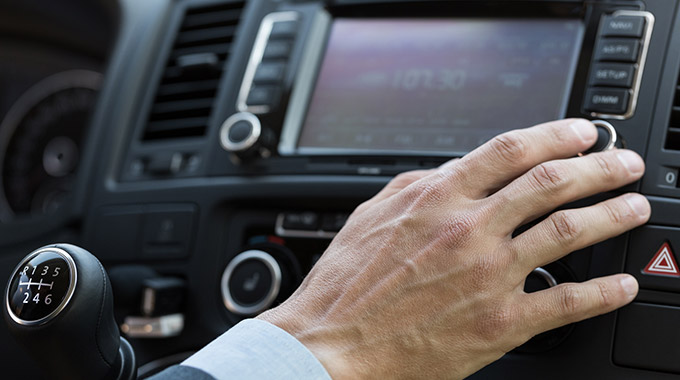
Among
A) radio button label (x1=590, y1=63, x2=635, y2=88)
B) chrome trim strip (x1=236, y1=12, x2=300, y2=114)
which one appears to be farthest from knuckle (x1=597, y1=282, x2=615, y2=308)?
chrome trim strip (x1=236, y1=12, x2=300, y2=114)

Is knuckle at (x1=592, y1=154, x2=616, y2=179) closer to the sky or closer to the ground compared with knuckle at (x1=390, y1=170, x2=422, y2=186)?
closer to the sky

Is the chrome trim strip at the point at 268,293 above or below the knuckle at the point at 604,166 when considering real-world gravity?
below

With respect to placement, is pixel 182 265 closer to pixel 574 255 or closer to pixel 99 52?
pixel 574 255

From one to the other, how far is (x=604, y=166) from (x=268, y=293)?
0.54m

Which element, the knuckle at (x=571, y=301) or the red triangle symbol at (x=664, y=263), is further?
the red triangle symbol at (x=664, y=263)

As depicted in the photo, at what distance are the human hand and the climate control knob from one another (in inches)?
10.9

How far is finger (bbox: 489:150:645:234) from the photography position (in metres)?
0.85

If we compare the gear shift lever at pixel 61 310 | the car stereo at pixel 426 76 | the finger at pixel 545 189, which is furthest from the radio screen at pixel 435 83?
the gear shift lever at pixel 61 310

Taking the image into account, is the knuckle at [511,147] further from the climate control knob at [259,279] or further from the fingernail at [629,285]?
the climate control knob at [259,279]

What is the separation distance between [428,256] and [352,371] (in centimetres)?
15

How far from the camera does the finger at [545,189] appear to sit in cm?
85

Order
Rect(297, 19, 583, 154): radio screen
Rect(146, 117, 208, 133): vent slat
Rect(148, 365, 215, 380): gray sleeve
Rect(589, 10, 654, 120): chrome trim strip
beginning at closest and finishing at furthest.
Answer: Rect(148, 365, 215, 380): gray sleeve, Rect(589, 10, 654, 120): chrome trim strip, Rect(297, 19, 583, 154): radio screen, Rect(146, 117, 208, 133): vent slat

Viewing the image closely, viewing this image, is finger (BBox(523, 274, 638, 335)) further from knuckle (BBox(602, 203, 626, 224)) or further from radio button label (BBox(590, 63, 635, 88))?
radio button label (BBox(590, 63, 635, 88))

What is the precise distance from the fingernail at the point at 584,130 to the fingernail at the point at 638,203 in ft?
0.28
